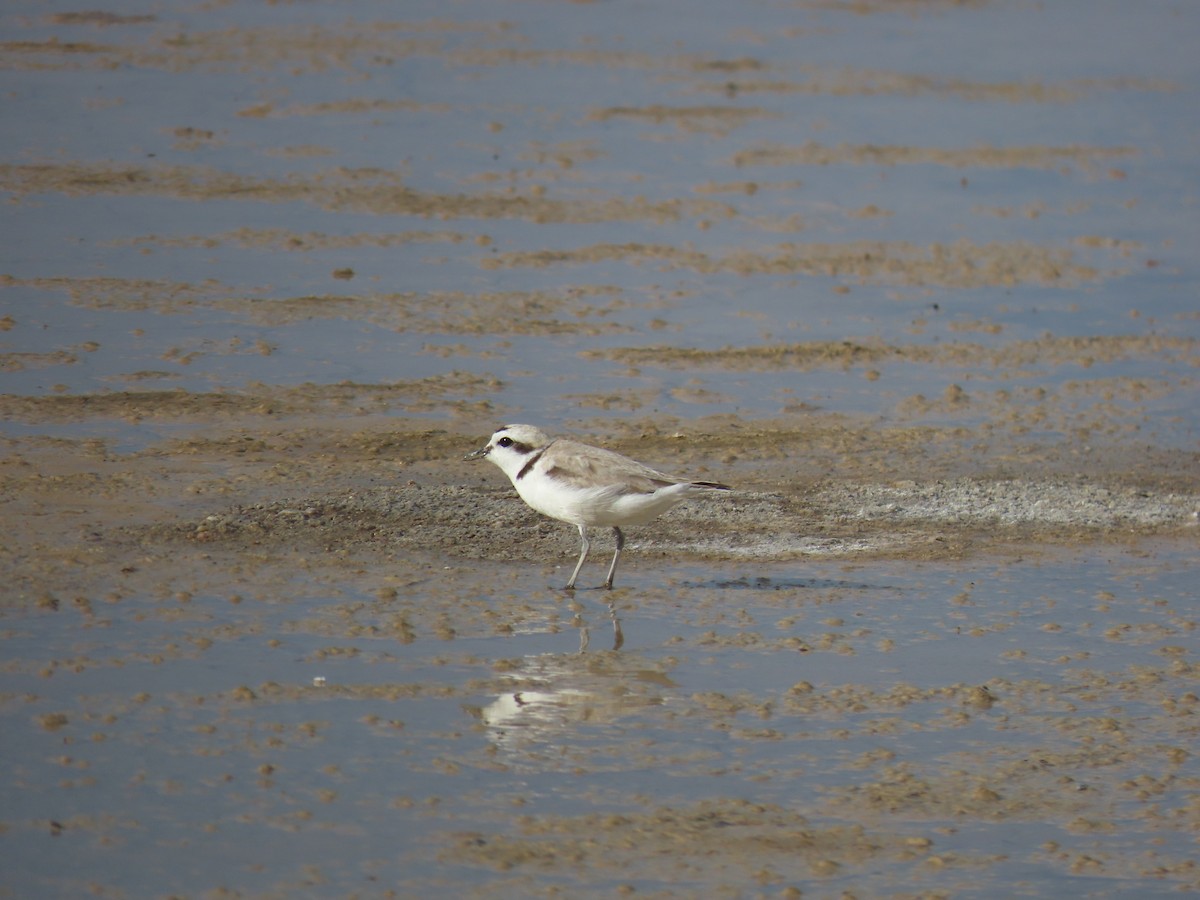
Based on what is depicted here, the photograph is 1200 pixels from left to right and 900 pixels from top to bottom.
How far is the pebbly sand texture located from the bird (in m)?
0.39

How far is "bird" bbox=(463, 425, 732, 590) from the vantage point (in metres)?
8.80

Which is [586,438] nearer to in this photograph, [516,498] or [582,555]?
[516,498]

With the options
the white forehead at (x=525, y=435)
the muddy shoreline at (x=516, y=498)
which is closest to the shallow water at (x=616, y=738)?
the muddy shoreline at (x=516, y=498)

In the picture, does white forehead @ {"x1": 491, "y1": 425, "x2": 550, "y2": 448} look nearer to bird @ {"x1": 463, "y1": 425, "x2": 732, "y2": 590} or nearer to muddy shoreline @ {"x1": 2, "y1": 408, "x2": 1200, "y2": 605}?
bird @ {"x1": 463, "y1": 425, "x2": 732, "y2": 590}

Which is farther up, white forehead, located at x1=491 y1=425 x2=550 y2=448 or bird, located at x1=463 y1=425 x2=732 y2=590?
white forehead, located at x1=491 y1=425 x2=550 y2=448

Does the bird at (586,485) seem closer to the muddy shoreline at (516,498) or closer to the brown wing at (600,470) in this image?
the brown wing at (600,470)

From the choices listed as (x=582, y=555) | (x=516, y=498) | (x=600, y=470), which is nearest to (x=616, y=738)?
(x=582, y=555)

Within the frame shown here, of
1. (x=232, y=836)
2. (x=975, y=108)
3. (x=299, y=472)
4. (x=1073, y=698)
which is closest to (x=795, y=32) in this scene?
(x=975, y=108)

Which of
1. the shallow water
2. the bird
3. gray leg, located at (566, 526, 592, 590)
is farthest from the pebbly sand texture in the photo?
the bird

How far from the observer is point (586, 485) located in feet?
29.1

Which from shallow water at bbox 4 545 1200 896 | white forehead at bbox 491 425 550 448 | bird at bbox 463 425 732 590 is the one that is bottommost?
shallow water at bbox 4 545 1200 896

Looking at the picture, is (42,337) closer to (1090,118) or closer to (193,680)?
(193,680)

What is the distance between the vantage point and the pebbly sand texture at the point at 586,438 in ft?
21.4

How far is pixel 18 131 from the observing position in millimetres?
17266
